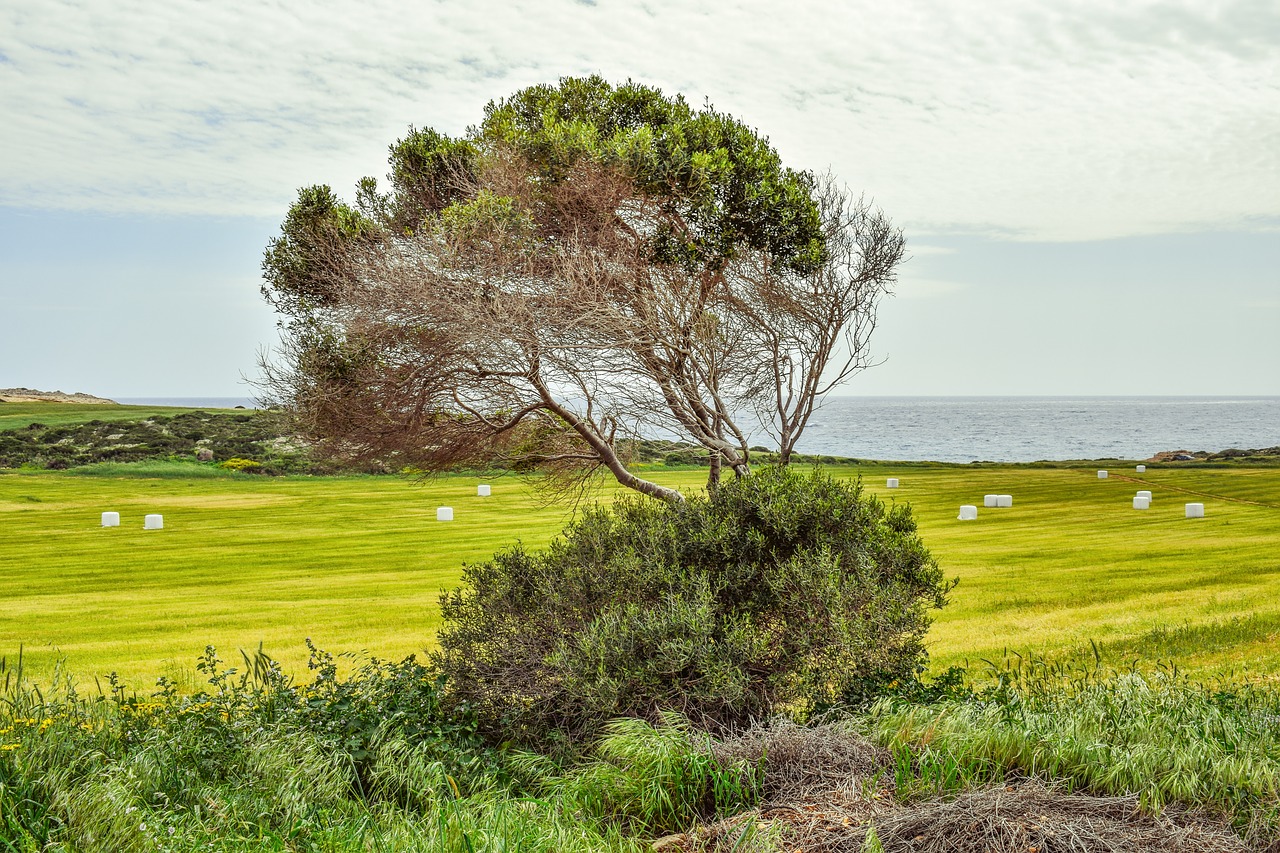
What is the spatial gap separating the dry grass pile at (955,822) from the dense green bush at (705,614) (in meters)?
1.17

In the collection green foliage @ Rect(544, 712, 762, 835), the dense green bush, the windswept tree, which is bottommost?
green foliage @ Rect(544, 712, 762, 835)

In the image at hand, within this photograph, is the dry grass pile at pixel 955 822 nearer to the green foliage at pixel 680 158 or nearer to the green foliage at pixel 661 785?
the green foliage at pixel 661 785

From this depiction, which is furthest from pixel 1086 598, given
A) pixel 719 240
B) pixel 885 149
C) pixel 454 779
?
pixel 454 779

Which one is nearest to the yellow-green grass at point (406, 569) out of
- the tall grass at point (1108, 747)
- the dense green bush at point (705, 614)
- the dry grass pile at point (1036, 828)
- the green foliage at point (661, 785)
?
the dense green bush at point (705, 614)

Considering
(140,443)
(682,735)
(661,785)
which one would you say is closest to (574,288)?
(682,735)

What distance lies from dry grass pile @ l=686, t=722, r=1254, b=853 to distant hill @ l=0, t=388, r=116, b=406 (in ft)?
264

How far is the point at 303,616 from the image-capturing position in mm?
13242

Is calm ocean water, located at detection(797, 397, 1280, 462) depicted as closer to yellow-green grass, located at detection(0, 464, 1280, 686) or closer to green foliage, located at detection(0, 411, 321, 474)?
yellow-green grass, located at detection(0, 464, 1280, 686)

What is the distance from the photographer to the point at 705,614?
6.02 meters

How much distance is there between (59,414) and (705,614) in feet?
204

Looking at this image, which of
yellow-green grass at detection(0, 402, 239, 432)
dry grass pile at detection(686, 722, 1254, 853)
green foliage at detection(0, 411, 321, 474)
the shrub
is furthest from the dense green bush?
yellow-green grass at detection(0, 402, 239, 432)

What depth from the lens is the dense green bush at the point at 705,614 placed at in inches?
237

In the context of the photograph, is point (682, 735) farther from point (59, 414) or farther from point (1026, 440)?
point (1026, 440)

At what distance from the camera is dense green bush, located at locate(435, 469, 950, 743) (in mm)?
6008
